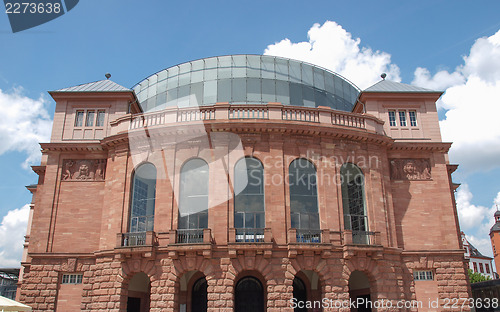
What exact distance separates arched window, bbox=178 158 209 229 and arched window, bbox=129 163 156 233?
200 cm

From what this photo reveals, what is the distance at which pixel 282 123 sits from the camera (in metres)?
25.6

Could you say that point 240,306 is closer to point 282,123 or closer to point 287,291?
point 287,291

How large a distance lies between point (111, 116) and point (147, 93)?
39.0 feet

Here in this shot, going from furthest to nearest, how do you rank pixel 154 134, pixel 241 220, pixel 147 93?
pixel 147 93, pixel 154 134, pixel 241 220

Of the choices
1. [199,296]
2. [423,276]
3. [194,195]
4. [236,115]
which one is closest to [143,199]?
[194,195]

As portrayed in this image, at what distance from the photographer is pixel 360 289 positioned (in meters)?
26.8

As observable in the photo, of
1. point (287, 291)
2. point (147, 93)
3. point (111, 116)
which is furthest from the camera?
point (147, 93)

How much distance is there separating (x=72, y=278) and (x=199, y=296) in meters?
7.78

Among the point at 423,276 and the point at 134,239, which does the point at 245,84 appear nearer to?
the point at 134,239

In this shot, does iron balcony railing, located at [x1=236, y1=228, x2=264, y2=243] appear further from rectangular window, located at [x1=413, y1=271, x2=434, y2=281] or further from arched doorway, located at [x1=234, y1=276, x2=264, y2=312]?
rectangular window, located at [x1=413, y1=271, x2=434, y2=281]

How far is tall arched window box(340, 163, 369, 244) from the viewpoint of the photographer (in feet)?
85.5

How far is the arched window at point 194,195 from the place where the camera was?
24.6 metres

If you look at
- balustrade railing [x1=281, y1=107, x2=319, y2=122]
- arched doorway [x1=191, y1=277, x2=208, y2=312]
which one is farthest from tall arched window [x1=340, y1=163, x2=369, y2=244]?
arched doorway [x1=191, y1=277, x2=208, y2=312]

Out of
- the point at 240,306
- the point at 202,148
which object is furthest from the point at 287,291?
the point at 202,148
